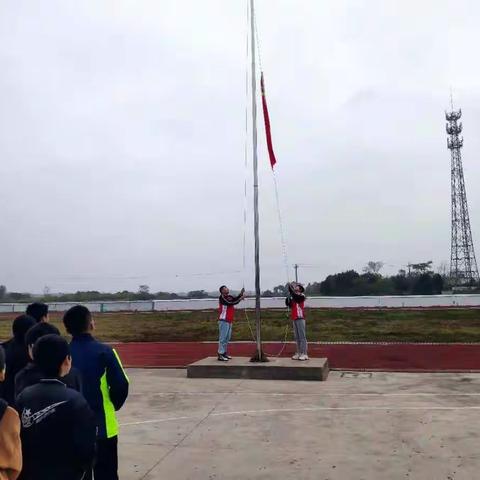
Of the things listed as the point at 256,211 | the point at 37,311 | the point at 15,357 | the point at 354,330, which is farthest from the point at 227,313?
the point at 354,330

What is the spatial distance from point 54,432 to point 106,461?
155cm

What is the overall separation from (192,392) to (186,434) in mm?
3005

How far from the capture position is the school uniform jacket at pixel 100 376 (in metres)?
4.23

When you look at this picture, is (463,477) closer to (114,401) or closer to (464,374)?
(114,401)

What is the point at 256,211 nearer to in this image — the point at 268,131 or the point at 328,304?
the point at 268,131

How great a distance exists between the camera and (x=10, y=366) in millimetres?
4898

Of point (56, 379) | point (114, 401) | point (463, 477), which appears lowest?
point (463, 477)

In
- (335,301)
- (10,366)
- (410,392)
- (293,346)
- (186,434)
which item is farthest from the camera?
(335,301)

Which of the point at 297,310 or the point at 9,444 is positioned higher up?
the point at 297,310

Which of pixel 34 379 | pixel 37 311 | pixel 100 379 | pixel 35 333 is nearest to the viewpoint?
pixel 34 379

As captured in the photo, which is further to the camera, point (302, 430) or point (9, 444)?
point (302, 430)

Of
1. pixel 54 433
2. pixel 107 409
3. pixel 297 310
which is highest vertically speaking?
pixel 297 310

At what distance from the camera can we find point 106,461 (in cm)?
438

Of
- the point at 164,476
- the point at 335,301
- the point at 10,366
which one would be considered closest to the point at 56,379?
the point at 10,366
